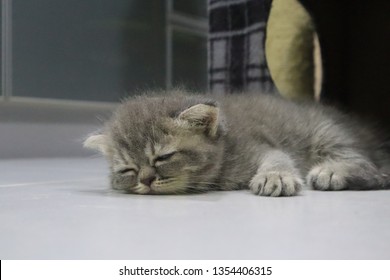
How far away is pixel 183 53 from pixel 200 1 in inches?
12.6

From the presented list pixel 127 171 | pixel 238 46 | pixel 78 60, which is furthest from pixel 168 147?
pixel 78 60

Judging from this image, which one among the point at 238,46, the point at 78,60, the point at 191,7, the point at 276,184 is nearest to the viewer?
the point at 276,184

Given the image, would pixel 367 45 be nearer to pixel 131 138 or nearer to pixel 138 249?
pixel 131 138

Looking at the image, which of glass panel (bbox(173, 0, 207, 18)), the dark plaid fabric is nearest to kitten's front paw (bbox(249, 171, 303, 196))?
the dark plaid fabric

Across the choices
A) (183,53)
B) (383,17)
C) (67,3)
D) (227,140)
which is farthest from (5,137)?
(383,17)

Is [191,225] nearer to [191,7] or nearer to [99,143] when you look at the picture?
[99,143]

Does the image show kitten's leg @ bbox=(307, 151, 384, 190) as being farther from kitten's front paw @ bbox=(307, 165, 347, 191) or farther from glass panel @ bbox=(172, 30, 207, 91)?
glass panel @ bbox=(172, 30, 207, 91)

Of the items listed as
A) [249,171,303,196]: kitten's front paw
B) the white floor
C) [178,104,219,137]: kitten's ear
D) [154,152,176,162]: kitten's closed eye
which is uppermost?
[178,104,219,137]: kitten's ear

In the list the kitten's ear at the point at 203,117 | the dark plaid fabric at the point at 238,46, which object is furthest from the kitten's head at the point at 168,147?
the dark plaid fabric at the point at 238,46

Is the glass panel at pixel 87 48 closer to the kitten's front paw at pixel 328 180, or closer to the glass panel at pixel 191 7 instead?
the glass panel at pixel 191 7

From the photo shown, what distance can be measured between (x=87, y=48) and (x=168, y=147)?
59.1 inches

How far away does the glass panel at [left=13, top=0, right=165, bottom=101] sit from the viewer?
250 centimetres

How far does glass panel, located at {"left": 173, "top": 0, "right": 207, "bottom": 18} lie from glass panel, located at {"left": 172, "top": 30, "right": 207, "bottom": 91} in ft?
0.40

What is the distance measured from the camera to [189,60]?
3.32m
